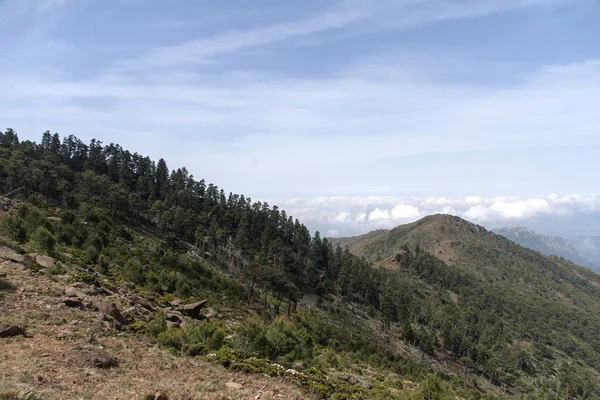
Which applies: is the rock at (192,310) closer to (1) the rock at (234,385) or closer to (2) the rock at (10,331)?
(2) the rock at (10,331)

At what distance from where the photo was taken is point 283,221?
16238 cm

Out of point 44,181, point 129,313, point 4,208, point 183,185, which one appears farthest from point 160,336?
point 183,185

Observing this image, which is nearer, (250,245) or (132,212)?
(132,212)

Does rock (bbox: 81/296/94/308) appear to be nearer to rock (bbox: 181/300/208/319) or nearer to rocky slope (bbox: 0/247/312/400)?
rocky slope (bbox: 0/247/312/400)

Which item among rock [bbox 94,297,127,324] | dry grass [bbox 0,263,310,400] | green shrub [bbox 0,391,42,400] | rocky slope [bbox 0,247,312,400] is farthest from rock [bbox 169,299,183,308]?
green shrub [bbox 0,391,42,400]

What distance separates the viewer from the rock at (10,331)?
19.8m

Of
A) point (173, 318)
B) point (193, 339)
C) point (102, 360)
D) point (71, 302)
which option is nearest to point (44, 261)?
point (71, 302)

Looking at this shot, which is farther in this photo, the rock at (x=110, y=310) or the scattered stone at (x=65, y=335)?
the rock at (x=110, y=310)

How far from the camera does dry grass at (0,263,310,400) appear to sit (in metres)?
16.5

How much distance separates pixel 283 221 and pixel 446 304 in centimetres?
9779

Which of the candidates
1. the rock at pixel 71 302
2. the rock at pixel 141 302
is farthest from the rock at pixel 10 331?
the rock at pixel 141 302

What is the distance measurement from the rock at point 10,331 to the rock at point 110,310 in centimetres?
670

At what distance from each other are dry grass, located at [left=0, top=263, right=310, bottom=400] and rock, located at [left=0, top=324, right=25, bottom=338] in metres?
0.51

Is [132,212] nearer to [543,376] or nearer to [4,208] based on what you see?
[4,208]
